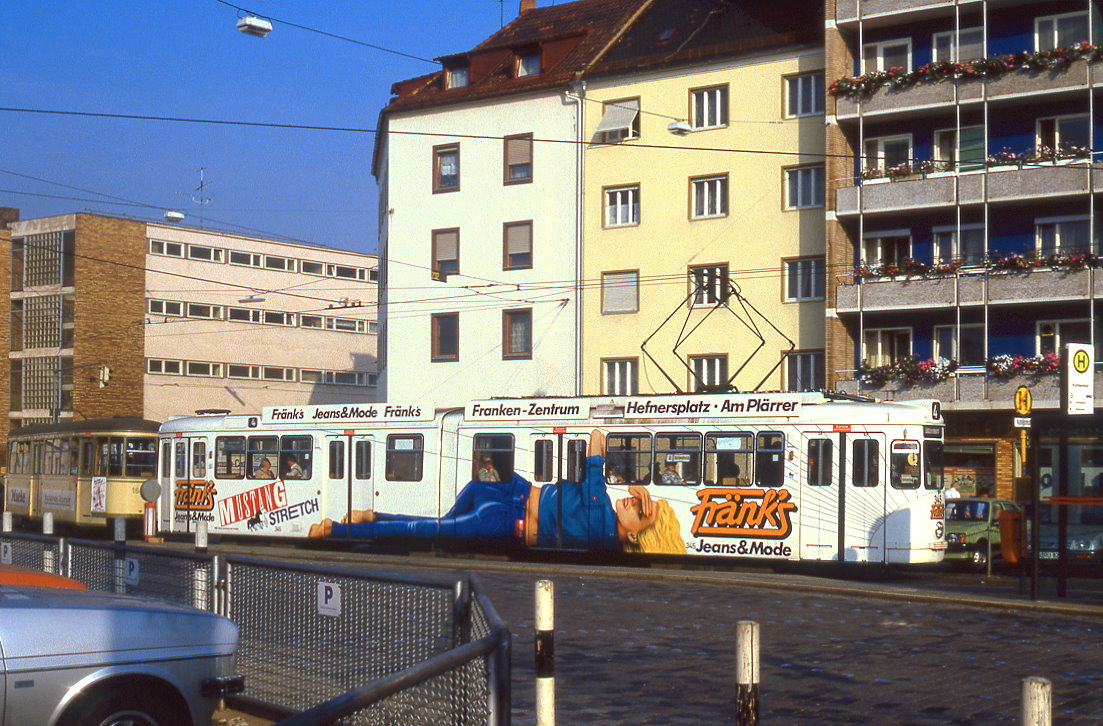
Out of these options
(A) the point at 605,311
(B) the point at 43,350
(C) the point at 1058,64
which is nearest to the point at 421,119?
(A) the point at 605,311

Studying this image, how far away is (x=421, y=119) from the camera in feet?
151

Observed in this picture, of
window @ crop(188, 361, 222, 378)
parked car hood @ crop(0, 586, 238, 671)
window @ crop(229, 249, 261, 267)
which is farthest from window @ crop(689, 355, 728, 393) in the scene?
window @ crop(229, 249, 261, 267)

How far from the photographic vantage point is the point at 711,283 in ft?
130

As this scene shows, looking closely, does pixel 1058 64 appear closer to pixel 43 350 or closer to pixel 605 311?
pixel 605 311

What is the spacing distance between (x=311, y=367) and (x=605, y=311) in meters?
38.6

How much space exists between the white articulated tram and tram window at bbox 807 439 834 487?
23mm

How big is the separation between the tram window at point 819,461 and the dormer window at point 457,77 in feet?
89.7

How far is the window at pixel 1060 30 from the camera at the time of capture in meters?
35.2

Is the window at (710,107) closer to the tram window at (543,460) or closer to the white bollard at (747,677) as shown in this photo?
the tram window at (543,460)

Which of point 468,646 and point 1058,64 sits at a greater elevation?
point 1058,64

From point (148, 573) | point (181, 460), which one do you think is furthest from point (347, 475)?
point (148, 573)

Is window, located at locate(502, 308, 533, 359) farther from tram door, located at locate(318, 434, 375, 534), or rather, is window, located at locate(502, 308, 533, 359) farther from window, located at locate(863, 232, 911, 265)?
tram door, located at locate(318, 434, 375, 534)

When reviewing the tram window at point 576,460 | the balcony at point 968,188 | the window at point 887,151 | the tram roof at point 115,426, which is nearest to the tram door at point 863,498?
the tram window at point 576,460

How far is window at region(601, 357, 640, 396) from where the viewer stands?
41.2 meters
